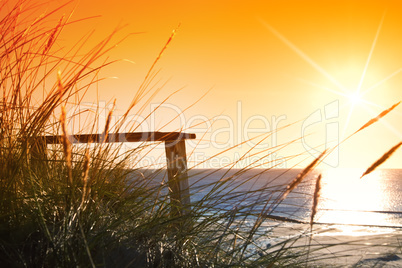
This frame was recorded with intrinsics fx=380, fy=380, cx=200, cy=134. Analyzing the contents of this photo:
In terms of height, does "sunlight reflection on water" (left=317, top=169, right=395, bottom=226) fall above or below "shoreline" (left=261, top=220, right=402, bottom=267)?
below

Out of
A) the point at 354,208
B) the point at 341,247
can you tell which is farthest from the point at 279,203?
the point at 354,208

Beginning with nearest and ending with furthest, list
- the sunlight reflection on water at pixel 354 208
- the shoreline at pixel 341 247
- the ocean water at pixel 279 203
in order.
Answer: the shoreline at pixel 341 247 → the ocean water at pixel 279 203 → the sunlight reflection on water at pixel 354 208

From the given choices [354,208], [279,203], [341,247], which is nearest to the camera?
[279,203]

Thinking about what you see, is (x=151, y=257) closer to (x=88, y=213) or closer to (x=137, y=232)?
(x=137, y=232)

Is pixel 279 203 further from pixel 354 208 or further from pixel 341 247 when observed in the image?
pixel 354 208

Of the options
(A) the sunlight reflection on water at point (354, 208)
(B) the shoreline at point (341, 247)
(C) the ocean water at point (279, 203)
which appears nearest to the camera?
(B) the shoreline at point (341, 247)

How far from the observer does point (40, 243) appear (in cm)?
104

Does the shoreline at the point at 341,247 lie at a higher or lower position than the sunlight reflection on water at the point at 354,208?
higher

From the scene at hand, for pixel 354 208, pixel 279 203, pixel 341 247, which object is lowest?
pixel 354 208

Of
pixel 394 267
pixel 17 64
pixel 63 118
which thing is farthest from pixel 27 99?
pixel 394 267

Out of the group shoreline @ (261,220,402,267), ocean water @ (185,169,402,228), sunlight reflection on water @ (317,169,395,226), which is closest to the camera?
shoreline @ (261,220,402,267)

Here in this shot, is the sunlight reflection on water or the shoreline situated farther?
the sunlight reflection on water

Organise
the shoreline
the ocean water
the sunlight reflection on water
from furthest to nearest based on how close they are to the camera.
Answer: the sunlight reflection on water < the ocean water < the shoreline

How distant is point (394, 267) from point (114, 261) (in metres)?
2.16
